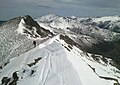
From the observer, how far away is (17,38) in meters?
138

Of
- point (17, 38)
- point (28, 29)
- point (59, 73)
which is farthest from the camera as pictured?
point (28, 29)

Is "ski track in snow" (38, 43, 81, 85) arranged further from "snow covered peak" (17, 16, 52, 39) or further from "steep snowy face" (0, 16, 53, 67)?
"snow covered peak" (17, 16, 52, 39)

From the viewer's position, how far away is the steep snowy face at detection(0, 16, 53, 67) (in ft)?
389

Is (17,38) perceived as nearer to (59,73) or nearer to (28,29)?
(28,29)

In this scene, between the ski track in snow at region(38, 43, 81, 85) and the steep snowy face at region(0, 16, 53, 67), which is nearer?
the ski track in snow at region(38, 43, 81, 85)

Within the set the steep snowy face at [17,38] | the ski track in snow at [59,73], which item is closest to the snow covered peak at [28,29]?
the steep snowy face at [17,38]

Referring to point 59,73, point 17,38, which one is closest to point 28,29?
point 17,38

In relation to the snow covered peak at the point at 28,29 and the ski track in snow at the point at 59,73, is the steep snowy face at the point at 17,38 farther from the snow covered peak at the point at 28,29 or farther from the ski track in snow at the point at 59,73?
the ski track in snow at the point at 59,73

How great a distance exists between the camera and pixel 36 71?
4838 cm

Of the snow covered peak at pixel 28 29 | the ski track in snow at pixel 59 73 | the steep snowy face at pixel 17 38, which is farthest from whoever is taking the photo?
the snow covered peak at pixel 28 29

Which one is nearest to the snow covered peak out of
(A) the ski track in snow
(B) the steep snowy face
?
(B) the steep snowy face

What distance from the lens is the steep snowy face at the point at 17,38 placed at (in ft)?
389

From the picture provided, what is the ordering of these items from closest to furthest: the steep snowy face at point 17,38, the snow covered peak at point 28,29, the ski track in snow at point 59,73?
the ski track in snow at point 59,73, the steep snowy face at point 17,38, the snow covered peak at point 28,29

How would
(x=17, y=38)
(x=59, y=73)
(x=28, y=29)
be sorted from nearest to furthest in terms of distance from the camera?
1. (x=59, y=73)
2. (x=17, y=38)
3. (x=28, y=29)
